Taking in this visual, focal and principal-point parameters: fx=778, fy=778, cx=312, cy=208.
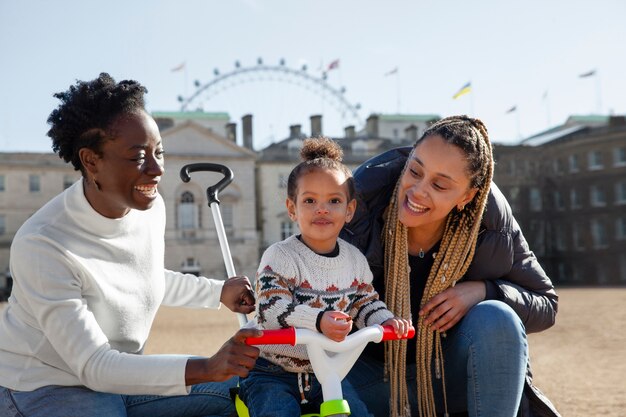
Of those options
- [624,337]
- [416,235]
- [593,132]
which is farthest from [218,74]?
[416,235]

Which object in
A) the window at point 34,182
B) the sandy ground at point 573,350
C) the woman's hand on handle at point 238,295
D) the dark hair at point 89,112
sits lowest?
the sandy ground at point 573,350

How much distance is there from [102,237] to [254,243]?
42.5m

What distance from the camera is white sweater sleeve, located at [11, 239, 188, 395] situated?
2.32 meters

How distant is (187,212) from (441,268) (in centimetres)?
4177

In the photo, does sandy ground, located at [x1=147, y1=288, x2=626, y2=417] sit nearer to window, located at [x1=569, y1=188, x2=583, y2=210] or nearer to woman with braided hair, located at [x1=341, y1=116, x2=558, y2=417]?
woman with braided hair, located at [x1=341, y1=116, x2=558, y2=417]

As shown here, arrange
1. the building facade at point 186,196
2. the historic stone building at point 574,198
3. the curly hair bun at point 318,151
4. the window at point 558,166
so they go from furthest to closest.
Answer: the window at point 558,166 → the historic stone building at point 574,198 → the building facade at point 186,196 → the curly hair bun at point 318,151

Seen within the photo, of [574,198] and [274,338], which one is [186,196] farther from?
[274,338]

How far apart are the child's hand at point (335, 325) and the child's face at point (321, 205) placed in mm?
447

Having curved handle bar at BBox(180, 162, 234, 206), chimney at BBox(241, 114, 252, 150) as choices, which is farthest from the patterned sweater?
chimney at BBox(241, 114, 252, 150)

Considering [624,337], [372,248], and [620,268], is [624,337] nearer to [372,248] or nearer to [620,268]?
[372,248]

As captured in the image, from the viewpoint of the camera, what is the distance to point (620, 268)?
45094mm

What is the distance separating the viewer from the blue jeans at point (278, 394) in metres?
2.60

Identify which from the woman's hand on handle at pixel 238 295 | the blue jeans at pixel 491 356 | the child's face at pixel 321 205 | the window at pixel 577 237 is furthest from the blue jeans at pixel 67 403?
the window at pixel 577 237

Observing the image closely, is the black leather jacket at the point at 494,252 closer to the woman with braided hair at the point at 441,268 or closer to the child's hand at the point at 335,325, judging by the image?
the woman with braided hair at the point at 441,268
